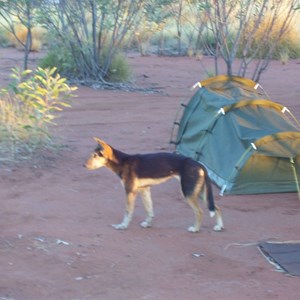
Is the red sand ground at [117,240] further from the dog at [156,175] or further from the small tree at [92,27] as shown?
the small tree at [92,27]

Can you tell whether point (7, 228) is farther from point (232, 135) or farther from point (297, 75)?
point (297, 75)

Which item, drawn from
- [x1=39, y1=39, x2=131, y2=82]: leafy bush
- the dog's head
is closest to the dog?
the dog's head

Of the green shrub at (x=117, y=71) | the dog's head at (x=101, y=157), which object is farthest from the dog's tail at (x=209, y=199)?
the green shrub at (x=117, y=71)

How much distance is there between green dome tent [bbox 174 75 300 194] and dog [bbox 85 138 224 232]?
5.34ft

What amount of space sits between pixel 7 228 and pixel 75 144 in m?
4.20

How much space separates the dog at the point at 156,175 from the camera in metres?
7.65

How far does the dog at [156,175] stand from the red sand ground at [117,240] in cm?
20

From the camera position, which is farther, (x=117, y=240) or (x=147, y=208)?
(x=147, y=208)

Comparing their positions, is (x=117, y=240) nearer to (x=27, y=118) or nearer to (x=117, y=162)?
(x=117, y=162)

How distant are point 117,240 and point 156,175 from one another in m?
0.79

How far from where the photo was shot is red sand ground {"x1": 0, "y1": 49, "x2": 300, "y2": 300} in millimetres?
6051

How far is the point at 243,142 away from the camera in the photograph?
948cm

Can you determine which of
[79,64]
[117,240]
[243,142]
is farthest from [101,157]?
[79,64]

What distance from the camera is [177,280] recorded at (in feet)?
20.5
